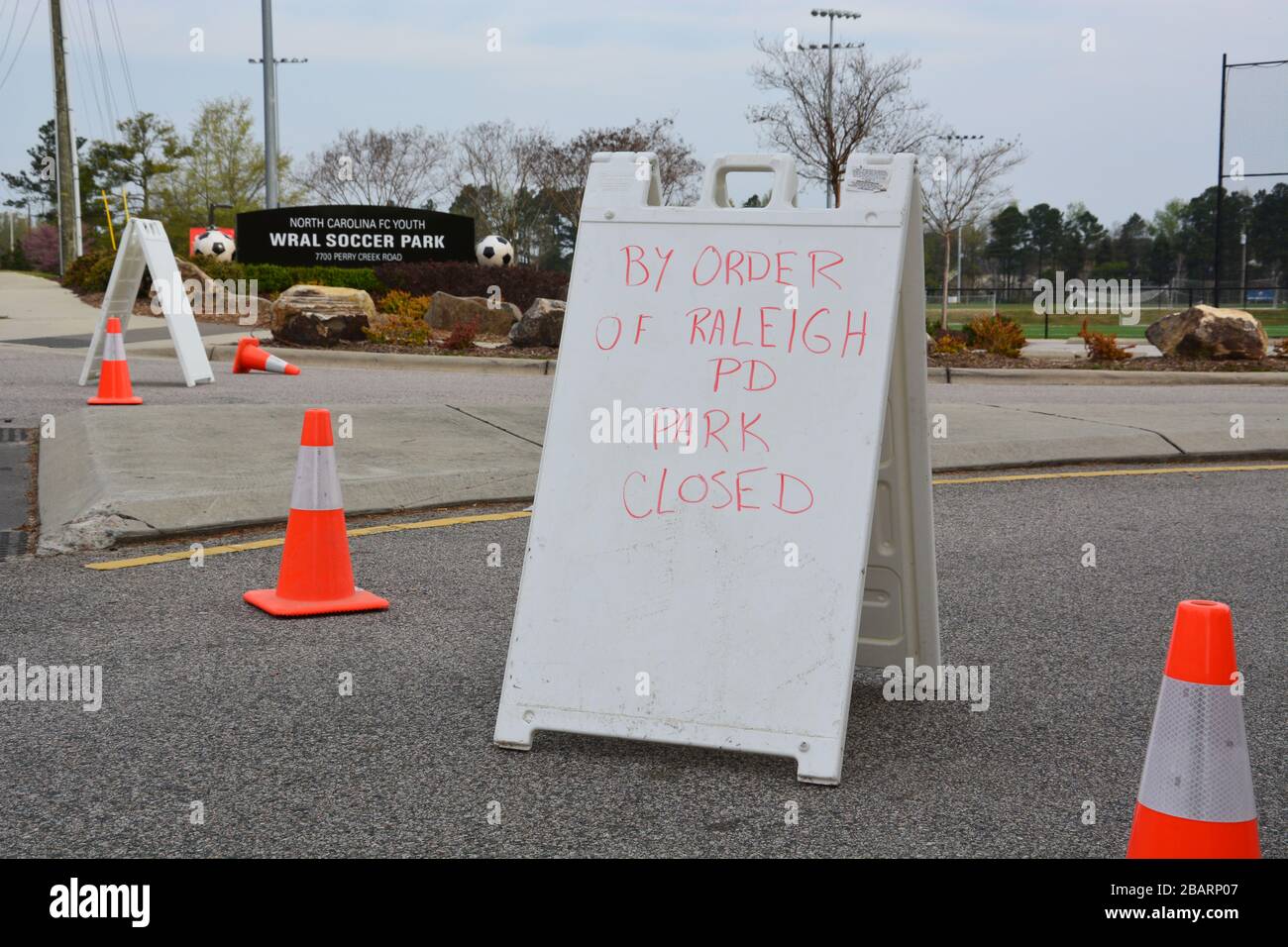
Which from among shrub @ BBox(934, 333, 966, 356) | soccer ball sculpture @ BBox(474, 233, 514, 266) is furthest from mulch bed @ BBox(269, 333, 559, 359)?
soccer ball sculpture @ BBox(474, 233, 514, 266)

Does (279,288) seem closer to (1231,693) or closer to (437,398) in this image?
(437,398)

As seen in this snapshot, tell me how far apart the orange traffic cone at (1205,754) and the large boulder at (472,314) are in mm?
20455

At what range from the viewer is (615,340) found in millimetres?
4238

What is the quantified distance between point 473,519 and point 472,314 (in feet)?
51.1

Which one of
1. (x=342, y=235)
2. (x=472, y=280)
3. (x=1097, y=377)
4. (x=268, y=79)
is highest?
(x=268, y=79)

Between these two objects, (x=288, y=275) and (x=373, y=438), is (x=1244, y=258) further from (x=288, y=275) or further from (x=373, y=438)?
(x=373, y=438)

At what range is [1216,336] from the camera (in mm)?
19906

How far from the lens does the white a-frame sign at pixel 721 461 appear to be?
389 cm

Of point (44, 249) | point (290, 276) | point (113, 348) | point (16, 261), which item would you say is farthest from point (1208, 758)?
point (44, 249)

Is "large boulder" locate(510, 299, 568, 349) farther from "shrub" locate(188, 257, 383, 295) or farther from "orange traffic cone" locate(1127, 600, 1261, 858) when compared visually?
"orange traffic cone" locate(1127, 600, 1261, 858)

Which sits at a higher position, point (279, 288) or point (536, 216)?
point (536, 216)
